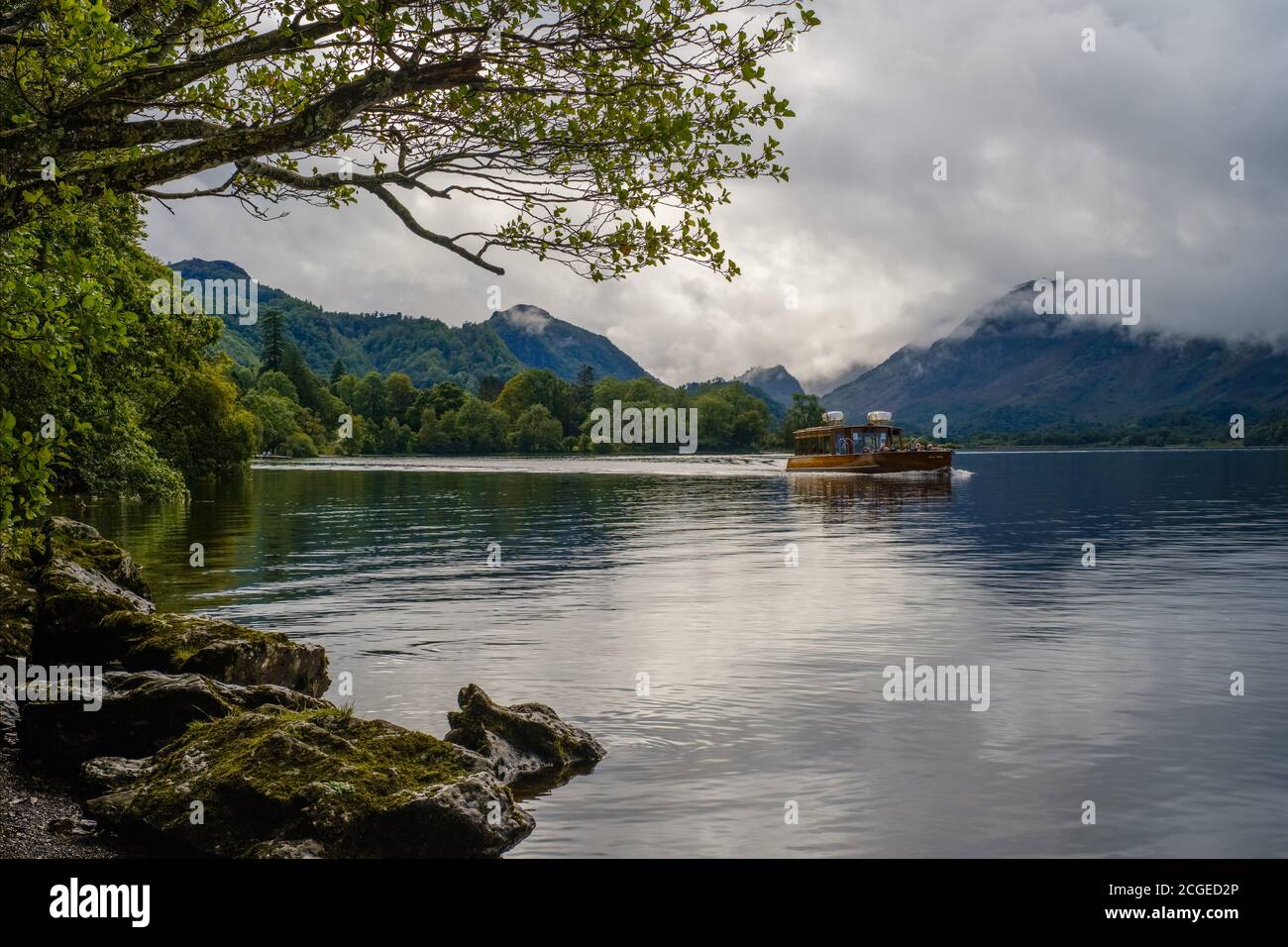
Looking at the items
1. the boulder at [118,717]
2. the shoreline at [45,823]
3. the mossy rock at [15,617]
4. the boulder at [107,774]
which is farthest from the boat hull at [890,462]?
the shoreline at [45,823]

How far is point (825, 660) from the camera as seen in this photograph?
23406 mm

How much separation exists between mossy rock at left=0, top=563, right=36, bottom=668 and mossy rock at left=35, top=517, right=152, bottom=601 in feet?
10.9

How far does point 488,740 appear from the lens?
15.1 m

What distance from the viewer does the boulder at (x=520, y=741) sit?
49.3ft

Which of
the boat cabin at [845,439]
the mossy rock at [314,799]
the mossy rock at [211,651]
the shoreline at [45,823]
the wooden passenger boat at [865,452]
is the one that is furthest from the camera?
the boat cabin at [845,439]

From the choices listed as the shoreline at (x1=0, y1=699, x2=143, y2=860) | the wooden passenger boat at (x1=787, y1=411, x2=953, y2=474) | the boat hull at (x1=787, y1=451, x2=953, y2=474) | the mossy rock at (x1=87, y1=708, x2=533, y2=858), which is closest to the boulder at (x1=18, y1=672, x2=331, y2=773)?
the shoreline at (x1=0, y1=699, x2=143, y2=860)

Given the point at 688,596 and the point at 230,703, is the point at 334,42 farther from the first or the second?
the point at 688,596

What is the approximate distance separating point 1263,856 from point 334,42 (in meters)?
14.0

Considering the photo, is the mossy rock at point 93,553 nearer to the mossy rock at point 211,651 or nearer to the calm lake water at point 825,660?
the calm lake water at point 825,660

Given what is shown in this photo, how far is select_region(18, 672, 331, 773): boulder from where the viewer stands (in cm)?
1496

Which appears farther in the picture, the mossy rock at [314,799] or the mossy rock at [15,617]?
the mossy rock at [15,617]

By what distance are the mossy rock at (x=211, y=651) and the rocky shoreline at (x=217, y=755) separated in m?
0.03

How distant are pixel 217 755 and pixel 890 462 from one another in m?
138

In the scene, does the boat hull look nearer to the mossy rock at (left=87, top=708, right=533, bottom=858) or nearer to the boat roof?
the boat roof
